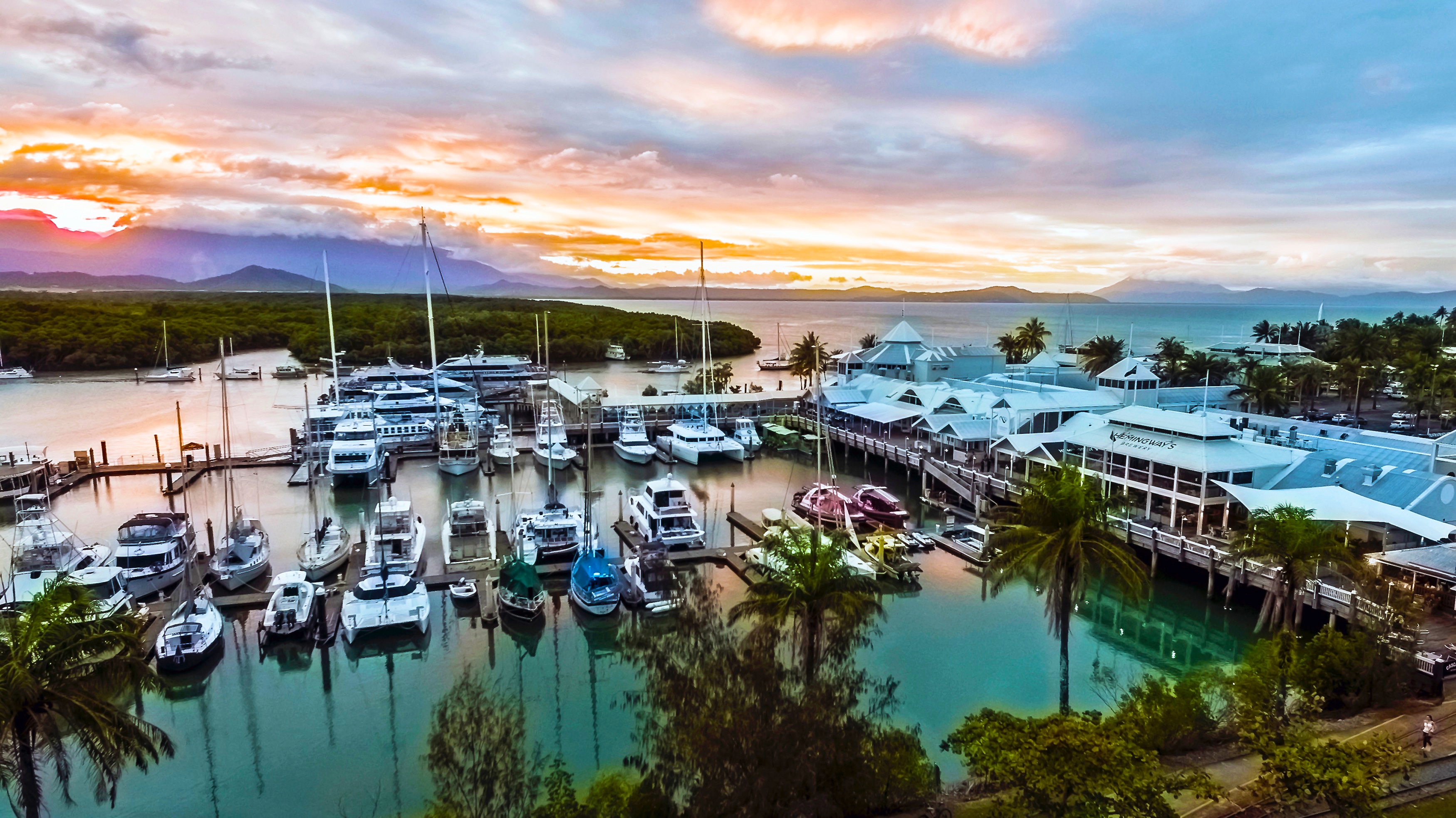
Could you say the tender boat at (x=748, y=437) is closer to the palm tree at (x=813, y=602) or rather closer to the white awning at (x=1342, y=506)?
the white awning at (x=1342, y=506)

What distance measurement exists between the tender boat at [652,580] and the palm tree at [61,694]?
17.1 meters

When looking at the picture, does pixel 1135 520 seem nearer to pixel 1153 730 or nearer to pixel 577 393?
pixel 1153 730

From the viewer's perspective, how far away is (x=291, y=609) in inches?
1043

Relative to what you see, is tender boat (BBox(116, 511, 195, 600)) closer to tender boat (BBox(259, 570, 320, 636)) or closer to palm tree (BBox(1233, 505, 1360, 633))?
tender boat (BBox(259, 570, 320, 636))

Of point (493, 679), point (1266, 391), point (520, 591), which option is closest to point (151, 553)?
point (520, 591)

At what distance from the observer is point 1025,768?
12.3 meters

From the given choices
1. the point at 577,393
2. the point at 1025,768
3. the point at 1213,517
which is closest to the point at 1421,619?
the point at 1213,517

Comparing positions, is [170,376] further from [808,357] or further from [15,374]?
[808,357]

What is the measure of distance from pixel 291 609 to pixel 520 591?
720 cm

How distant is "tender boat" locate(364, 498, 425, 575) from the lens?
30.4 metres

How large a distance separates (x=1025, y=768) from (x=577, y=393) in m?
54.5

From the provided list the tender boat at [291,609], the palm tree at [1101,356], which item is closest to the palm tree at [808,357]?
the palm tree at [1101,356]

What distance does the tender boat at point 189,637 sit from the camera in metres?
24.3

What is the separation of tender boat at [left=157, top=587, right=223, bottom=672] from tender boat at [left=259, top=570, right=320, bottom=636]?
142 centimetres
